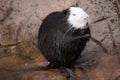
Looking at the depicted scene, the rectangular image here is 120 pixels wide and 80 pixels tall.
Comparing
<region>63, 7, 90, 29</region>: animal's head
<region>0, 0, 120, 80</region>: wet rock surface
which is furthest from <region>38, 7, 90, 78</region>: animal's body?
<region>0, 0, 120, 80</region>: wet rock surface

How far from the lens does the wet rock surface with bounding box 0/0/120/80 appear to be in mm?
6191

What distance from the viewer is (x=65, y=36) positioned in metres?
5.86

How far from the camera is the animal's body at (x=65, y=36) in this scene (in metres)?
5.75

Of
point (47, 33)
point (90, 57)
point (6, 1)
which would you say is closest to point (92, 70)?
point (90, 57)

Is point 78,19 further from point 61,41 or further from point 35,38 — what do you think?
point 35,38

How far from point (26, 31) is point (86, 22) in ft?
6.51

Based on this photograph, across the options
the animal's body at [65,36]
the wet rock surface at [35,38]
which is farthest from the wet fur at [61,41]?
the wet rock surface at [35,38]

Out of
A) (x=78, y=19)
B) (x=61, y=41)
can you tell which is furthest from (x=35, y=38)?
(x=78, y=19)

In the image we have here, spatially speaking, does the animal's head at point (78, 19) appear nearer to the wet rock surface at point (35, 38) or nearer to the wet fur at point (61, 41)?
the wet fur at point (61, 41)

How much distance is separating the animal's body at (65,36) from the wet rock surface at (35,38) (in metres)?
0.22

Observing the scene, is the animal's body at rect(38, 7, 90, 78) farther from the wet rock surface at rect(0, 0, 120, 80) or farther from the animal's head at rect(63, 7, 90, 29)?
the wet rock surface at rect(0, 0, 120, 80)

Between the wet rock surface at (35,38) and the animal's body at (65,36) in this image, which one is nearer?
the animal's body at (65,36)

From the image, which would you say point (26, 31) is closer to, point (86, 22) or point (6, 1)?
point (6, 1)

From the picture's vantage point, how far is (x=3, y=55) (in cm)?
735
